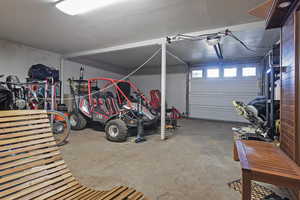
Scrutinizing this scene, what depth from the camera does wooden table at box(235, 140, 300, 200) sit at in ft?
3.20

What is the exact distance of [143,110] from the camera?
3746mm

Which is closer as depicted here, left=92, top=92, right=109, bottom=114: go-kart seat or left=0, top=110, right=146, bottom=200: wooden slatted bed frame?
left=0, top=110, right=146, bottom=200: wooden slatted bed frame

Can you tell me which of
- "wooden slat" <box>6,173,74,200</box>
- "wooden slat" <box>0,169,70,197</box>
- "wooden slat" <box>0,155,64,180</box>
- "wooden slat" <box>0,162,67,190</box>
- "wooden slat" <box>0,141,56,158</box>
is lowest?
"wooden slat" <box>6,173,74,200</box>

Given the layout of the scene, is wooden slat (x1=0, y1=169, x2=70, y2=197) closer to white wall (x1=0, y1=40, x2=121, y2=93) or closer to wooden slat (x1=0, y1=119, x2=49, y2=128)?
wooden slat (x1=0, y1=119, x2=49, y2=128)

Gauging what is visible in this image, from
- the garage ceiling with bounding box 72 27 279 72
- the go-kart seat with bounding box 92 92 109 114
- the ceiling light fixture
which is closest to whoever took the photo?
the ceiling light fixture

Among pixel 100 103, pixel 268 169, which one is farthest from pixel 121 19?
pixel 268 169

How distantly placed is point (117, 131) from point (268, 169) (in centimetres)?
277

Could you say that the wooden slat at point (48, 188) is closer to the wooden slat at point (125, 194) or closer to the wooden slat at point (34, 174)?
the wooden slat at point (34, 174)

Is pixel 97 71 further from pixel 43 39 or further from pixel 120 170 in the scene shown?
pixel 120 170

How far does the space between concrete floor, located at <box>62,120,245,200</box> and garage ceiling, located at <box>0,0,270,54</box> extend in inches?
102

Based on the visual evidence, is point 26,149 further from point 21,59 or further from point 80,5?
point 21,59

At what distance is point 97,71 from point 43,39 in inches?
136

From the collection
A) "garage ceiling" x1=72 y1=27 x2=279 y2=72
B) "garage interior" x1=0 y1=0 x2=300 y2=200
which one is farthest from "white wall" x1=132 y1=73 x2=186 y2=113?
"garage interior" x1=0 y1=0 x2=300 y2=200

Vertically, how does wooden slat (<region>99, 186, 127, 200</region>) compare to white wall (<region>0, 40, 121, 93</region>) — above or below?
below
